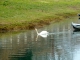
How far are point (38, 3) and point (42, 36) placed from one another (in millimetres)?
26830

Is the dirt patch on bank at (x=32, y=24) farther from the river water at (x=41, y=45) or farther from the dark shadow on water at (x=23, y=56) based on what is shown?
the dark shadow on water at (x=23, y=56)

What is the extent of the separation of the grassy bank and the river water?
9.97ft

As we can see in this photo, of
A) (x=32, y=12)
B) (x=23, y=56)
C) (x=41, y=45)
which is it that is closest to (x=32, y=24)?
(x=32, y=12)

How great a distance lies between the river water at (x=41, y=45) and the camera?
31.7 meters

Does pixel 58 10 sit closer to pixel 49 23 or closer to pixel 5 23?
pixel 49 23

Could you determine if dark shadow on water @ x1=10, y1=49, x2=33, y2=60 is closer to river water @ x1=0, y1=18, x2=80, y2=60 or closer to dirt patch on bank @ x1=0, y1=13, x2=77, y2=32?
river water @ x1=0, y1=18, x2=80, y2=60

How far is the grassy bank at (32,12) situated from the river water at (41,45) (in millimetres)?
3040

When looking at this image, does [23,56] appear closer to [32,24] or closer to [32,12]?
[32,24]

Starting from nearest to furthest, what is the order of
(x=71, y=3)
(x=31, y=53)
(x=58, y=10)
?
(x=31, y=53)
(x=58, y=10)
(x=71, y=3)

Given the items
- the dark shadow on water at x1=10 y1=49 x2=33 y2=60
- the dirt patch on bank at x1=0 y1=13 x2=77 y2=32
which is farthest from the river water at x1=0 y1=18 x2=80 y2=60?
the dirt patch on bank at x1=0 y1=13 x2=77 y2=32

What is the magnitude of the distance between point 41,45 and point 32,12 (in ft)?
79.1

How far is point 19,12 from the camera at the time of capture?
58.5 metres

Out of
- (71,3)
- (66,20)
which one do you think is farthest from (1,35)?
(71,3)

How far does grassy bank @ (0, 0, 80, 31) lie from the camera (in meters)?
49.7
